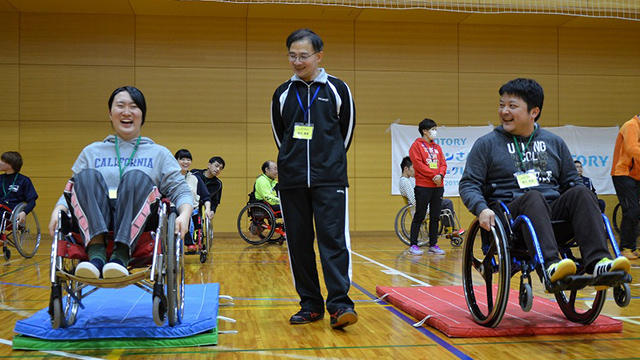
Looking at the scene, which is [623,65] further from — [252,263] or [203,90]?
[252,263]

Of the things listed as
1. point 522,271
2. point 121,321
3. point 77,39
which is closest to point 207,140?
point 77,39

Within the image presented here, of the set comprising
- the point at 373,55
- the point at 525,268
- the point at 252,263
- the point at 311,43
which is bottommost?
the point at 252,263

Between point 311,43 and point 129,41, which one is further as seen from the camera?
point 129,41

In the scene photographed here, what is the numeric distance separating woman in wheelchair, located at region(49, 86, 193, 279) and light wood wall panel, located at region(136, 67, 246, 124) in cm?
570

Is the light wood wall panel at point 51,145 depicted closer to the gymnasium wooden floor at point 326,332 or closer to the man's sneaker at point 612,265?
the gymnasium wooden floor at point 326,332

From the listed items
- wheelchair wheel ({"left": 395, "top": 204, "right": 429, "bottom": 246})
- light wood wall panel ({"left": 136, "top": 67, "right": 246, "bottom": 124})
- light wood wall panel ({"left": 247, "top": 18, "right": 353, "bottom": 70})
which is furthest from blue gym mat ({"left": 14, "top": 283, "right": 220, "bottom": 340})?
light wood wall panel ({"left": 247, "top": 18, "right": 353, "bottom": 70})

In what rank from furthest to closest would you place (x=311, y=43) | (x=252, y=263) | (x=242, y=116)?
(x=242, y=116), (x=252, y=263), (x=311, y=43)

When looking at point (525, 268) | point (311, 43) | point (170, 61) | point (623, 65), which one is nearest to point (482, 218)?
point (525, 268)

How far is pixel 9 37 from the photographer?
766 centimetres

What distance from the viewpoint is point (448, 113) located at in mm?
8375

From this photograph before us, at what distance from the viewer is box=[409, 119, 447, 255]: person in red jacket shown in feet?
18.7

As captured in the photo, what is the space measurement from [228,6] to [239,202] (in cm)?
255

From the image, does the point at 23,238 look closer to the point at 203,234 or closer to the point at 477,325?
the point at 203,234

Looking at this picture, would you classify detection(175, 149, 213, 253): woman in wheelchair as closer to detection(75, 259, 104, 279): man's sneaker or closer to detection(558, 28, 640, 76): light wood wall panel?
detection(75, 259, 104, 279): man's sneaker
